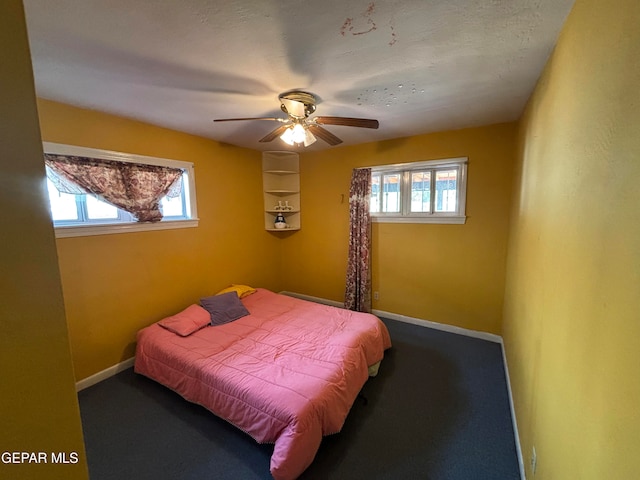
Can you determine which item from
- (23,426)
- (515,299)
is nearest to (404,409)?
(515,299)

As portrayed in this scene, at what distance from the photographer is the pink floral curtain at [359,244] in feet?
12.0

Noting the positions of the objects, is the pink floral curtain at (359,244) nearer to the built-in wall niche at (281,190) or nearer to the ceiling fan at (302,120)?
the built-in wall niche at (281,190)

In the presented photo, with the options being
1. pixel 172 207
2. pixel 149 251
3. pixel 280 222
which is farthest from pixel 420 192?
pixel 149 251

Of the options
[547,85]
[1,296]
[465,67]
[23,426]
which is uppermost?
[465,67]

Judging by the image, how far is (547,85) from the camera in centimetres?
156

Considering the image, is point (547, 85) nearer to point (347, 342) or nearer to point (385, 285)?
point (347, 342)

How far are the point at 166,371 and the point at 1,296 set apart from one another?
1.99 metres

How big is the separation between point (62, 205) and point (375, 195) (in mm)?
3349

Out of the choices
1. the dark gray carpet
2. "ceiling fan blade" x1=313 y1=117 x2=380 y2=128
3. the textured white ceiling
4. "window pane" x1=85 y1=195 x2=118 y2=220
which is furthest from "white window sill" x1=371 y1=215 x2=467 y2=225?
"window pane" x1=85 y1=195 x2=118 y2=220

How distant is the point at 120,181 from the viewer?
8.42ft

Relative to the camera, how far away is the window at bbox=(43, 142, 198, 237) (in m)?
2.26

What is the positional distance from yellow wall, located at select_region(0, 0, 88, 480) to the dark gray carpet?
53.2 inches

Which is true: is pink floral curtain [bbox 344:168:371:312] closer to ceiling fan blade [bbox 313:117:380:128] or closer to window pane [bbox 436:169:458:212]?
window pane [bbox 436:169:458:212]

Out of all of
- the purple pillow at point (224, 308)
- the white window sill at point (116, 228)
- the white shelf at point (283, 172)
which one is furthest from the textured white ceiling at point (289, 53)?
the purple pillow at point (224, 308)
